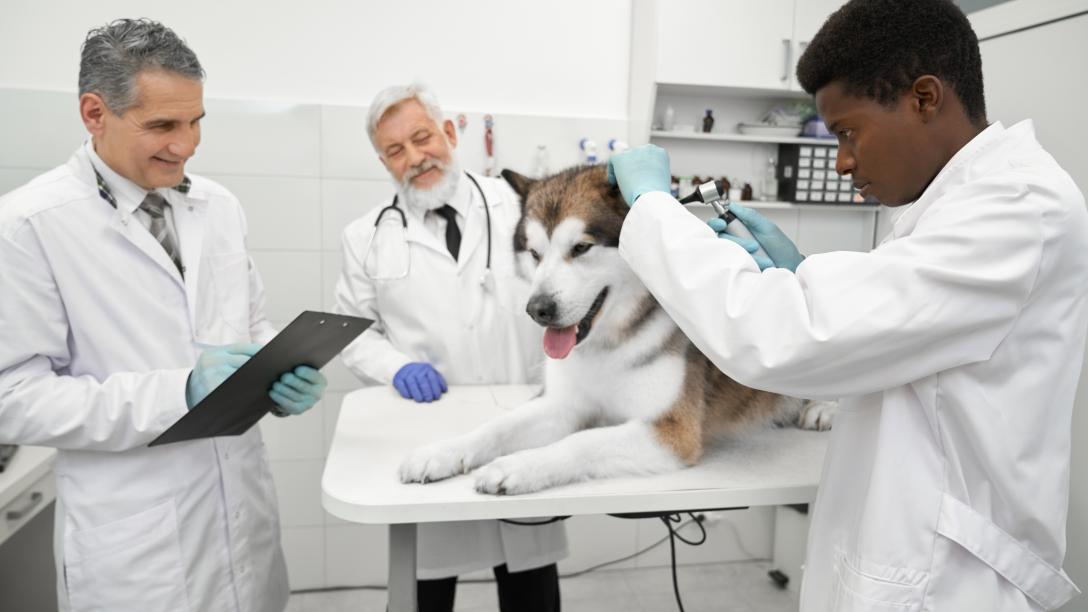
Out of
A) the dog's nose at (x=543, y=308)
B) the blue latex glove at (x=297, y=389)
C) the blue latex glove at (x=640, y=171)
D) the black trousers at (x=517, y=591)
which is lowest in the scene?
the black trousers at (x=517, y=591)

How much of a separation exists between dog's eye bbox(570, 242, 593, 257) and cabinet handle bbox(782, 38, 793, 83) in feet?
6.71

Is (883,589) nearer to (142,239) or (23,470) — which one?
(142,239)

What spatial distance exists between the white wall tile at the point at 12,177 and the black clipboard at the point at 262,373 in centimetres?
192

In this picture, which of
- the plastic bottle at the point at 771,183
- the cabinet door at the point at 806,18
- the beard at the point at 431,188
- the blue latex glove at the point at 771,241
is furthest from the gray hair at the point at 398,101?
the plastic bottle at the point at 771,183

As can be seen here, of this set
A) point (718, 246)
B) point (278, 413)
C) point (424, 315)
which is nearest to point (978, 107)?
point (718, 246)

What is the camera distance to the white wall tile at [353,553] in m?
2.97

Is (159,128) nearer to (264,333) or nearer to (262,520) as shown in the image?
(264,333)

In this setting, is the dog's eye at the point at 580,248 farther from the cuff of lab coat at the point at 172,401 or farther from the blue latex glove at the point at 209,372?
the cuff of lab coat at the point at 172,401

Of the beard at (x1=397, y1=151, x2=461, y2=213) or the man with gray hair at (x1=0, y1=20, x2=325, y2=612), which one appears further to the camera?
the beard at (x1=397, y1=151, x2=461, y2=213)

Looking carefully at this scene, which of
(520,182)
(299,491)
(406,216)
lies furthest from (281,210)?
(520,182)

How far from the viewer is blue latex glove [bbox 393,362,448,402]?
1.67 meters

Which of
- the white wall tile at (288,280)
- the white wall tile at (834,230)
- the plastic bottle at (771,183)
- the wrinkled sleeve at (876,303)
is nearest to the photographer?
the wrinkled sleeve at (876,303)

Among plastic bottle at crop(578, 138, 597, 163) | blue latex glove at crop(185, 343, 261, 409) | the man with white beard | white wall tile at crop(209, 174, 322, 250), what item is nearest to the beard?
the man with white beard

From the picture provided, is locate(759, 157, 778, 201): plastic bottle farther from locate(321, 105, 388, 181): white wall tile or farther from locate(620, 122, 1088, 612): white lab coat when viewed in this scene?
locate(620, 122, 1088, 612): white lab coat
